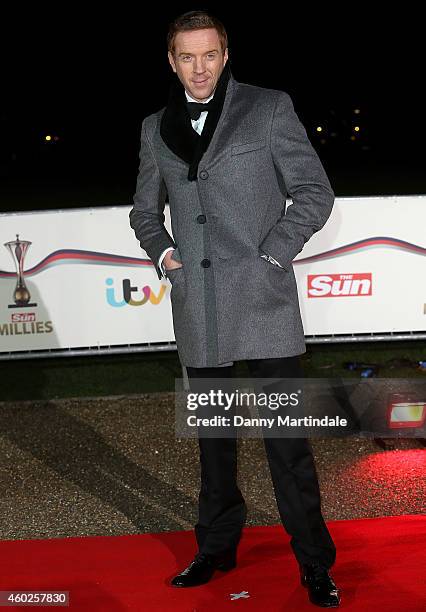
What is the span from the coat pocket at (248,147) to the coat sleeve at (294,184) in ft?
0.13

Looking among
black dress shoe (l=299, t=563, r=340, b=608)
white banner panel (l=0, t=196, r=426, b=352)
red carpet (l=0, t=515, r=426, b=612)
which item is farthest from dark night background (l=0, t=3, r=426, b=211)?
black dress shoe (l=299, t=563, r=340, b=608)

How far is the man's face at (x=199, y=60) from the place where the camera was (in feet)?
11.7

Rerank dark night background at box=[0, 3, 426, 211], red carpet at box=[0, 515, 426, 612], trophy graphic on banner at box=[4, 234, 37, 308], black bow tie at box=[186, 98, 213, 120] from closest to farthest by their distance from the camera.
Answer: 1. black bow tie at box=[186, 98, 213, 120]
2. red carpet at box=[0, 515, 426, 612]
3. trophy graphic on banner at box=[4, 234, 37, 308]
4. dark night background at box=[0, 3, 426, 211]

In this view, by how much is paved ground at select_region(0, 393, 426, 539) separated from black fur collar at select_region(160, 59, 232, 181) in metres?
1.92

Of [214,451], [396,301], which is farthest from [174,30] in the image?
[396,301]

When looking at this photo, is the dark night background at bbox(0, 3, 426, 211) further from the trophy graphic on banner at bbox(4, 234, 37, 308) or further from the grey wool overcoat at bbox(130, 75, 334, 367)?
the grey wool overcoat at bbox(130, 75, 334, 367)

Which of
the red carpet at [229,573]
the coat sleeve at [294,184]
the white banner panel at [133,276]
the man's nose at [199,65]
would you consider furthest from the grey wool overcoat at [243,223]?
the white banner panel at [133,276]

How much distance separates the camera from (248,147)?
142 inches

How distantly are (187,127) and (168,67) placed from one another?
49.1 m

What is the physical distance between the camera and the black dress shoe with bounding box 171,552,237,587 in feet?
13.0

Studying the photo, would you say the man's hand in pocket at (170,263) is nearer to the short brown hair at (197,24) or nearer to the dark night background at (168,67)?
the short brown hair at (197,24)

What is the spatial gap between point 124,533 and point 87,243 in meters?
2.52

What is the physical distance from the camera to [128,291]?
22.1 ft

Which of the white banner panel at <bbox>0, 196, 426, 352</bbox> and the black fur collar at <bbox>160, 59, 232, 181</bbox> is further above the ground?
the black fur collar at <bbox>160, 59, 232, 181</bbox>
